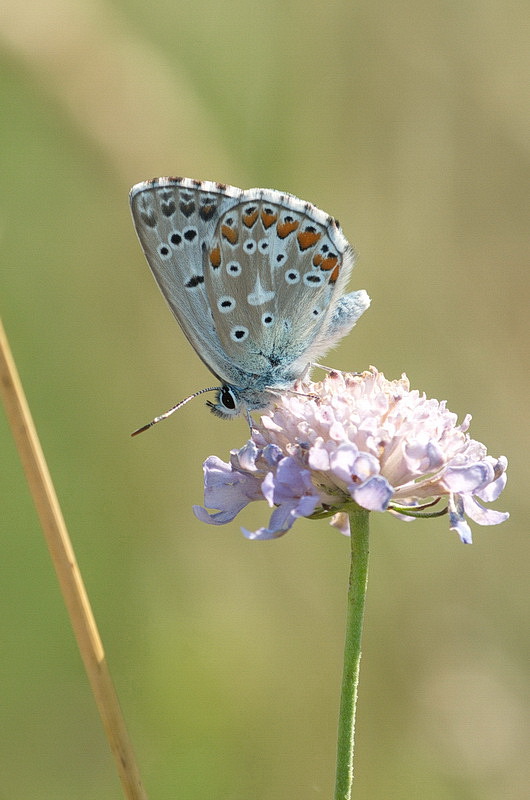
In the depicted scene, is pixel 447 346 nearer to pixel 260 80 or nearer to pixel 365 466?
pixel 260 80

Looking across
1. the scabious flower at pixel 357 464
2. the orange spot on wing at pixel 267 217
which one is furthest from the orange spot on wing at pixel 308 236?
the scabious flower at pixel 357 464

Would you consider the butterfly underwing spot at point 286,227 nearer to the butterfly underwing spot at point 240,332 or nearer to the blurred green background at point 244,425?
the butterfly underwing spot at point 240,332

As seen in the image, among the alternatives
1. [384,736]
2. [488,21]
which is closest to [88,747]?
[384,736]

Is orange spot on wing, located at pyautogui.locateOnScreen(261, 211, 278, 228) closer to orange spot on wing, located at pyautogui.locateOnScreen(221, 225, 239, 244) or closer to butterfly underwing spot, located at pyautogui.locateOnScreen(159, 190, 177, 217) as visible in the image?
orange spot on wing, located at pyautogui.locateOnScreen(221, 225, 239, 244)

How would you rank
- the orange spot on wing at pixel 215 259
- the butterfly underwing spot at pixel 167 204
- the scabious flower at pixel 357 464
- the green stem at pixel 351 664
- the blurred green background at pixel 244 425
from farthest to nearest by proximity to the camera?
the blurred green background at pixel 244 425
the orange spot on wing at pixel 215 259
the butterfly underwing spot at pixel 167 204
the scabious flower at pixel 357 464
the green stem at pixel 351 664

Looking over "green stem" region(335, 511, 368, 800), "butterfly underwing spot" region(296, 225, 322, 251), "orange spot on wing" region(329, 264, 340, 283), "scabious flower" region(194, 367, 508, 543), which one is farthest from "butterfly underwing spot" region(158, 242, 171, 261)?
"green stem" region(335, 511, 368, 800)

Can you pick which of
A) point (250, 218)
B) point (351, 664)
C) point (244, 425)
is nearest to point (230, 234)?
point (250, 218)

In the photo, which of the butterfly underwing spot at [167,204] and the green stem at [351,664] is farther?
the butterfly underwing spot at [167,204]
